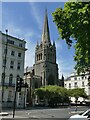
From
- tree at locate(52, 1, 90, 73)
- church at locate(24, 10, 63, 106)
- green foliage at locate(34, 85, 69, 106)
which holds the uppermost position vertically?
church at locate(24, 10, 63, 106)

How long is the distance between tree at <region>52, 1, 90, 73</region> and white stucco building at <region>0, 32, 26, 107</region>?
1379 inches

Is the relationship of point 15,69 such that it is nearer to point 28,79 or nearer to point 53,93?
point 53,93

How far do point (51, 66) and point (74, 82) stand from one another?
15.8 m

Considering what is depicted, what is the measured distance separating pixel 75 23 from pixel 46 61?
303ft

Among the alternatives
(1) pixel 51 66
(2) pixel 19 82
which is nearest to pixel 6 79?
(2) pixel 19 82

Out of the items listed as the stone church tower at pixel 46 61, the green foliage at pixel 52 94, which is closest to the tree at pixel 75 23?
the green foliage at pixel 52 94

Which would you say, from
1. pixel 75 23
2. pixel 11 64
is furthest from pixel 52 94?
pixel 75 23

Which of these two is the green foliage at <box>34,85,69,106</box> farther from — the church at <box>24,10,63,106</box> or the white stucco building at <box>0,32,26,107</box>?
the church at <box>24,10,63,106</box>

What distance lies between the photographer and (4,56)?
50.4 meters

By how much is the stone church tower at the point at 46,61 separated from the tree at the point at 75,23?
84196mm

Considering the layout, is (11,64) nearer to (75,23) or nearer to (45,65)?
(75,23)

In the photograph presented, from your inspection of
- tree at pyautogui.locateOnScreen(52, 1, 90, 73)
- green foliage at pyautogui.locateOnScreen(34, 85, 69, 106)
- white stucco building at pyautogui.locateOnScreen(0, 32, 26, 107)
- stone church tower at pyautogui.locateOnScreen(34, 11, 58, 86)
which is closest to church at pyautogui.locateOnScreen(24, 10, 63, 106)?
stone church tower at pyautogui.locateOnScreen(34, 11, 58, 86)

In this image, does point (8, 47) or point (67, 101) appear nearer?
point (8, 47)

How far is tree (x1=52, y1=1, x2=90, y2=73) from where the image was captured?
38.9 feet
